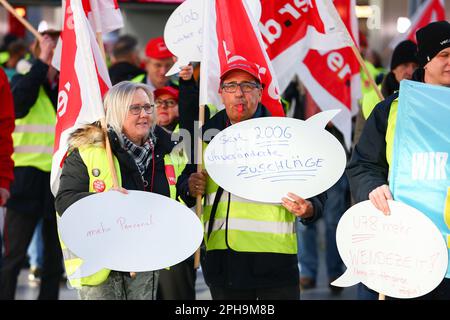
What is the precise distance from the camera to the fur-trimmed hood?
593 cm

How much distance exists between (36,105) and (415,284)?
15.1 feet

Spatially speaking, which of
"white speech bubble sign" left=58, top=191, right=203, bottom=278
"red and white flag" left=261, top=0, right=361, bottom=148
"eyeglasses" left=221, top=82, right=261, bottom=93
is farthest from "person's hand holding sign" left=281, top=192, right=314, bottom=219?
"red and white flag" left=261, top=0, right=361, bottom=148

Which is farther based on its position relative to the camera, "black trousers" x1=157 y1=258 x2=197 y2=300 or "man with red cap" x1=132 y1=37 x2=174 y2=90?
"man with red cap" x1=132 y1=37 x2=174 y2=90

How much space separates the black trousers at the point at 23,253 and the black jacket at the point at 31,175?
0.23 feet

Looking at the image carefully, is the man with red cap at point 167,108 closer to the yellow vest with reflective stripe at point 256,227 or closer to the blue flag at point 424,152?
the yellow vest with reflective stripe at point 256,227

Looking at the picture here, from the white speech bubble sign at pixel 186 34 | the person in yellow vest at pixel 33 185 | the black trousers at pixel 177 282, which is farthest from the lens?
the person in yellow vest at pixel 33 185

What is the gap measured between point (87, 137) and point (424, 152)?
6.20 feet

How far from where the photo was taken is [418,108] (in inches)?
213

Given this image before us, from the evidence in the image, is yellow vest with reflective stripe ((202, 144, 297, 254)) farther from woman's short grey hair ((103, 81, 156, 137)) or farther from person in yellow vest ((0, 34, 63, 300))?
person in yellow vest ((0, 34, 63, 300))

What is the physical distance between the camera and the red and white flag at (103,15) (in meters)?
6.65

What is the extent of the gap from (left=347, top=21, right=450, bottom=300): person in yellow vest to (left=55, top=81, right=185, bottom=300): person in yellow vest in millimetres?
1173

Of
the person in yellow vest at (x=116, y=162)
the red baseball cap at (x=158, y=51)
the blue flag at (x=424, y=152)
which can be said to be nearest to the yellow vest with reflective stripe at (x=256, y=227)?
the person in yellow vest at (x=116, y=162)

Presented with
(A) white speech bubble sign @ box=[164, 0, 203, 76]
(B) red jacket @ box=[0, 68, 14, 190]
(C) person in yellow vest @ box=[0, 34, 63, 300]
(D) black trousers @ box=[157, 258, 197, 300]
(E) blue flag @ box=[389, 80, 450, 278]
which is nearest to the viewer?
(E) blue flag @ box=[389, 80, 450, 278]
